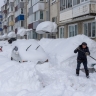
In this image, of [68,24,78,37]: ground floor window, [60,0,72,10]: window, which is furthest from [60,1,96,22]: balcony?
[68,24,78,37]: ground floor window

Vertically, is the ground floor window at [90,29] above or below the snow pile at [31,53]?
above

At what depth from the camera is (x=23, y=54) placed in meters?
11.3

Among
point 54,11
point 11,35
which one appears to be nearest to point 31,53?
point 54,11

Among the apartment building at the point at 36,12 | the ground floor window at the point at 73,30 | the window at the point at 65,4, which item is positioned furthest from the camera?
the apartment building at the point at 36,12

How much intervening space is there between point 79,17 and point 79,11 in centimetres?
46

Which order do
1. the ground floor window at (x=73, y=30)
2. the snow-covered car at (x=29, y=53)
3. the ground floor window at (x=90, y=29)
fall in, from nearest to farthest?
the snow-covered car at (x=29, y=53)
the ground floor window at (x=90, y=29)
the ground floor window at (x=73, y=30)

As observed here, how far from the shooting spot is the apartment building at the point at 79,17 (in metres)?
15.3

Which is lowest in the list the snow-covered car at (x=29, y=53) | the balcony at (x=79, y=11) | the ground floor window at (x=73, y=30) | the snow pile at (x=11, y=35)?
the snow-covered car at (x=29, y=53)

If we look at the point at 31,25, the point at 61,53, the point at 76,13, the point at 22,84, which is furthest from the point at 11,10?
the point at 22,84

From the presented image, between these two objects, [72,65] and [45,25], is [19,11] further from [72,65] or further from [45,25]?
[72,65]

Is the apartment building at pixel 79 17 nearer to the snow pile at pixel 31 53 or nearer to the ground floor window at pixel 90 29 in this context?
the ground floor window at pixel 90 29

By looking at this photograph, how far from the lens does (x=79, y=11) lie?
16516mm

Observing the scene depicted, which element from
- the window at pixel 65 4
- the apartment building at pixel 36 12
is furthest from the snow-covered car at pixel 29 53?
the apartment building at pixel 36 12

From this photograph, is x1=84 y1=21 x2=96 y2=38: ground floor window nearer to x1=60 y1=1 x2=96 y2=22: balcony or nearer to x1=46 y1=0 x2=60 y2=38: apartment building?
x1=60 y1=1 x2=96 y2=22: balcony
